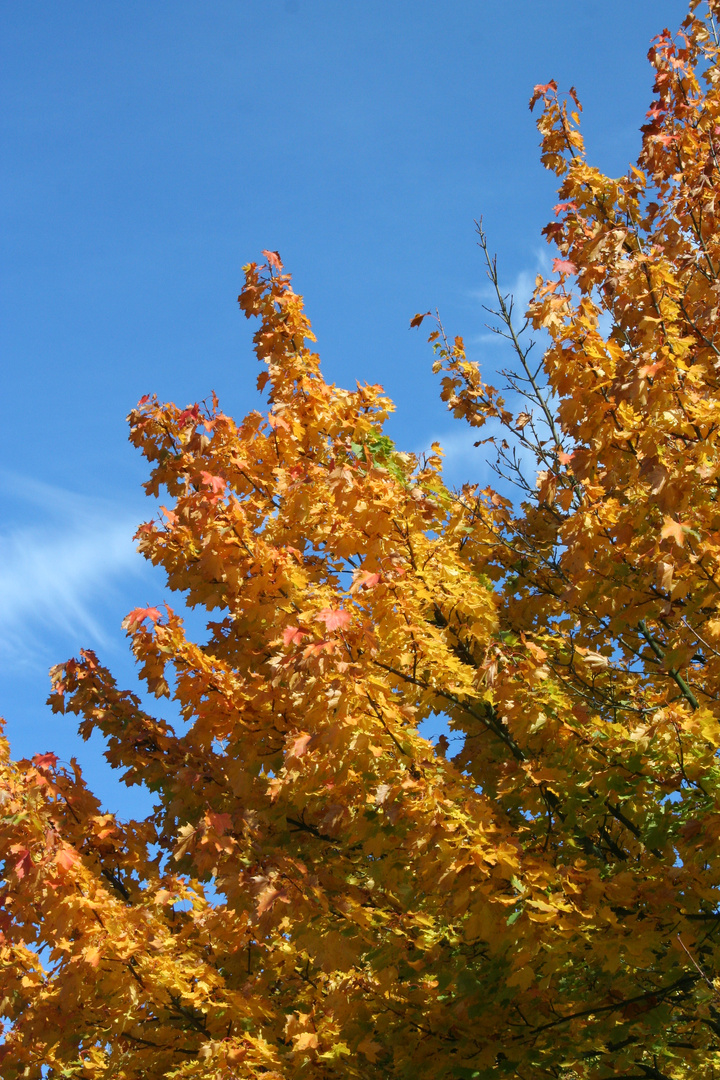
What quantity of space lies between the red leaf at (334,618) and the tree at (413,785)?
0.02m

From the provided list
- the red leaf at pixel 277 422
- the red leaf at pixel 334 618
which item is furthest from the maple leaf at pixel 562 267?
the red leaf at pixel 334 618

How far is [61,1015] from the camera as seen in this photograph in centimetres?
543

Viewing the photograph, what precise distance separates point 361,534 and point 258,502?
1.12 m

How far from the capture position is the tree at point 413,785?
13.6ft

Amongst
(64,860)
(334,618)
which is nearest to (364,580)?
(334,618)

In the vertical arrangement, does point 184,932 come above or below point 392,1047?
above

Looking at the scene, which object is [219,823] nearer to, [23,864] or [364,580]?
[23,864]

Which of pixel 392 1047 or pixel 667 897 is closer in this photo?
pixel 667 897

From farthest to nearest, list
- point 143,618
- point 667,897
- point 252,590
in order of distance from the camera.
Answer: point 143,618 → point 252,590 → point 667,897

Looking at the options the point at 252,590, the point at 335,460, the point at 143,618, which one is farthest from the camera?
the point at 335,460

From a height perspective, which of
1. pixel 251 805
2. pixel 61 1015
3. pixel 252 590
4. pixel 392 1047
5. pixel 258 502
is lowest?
pixel 392 1047

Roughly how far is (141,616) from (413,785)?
2.41 m

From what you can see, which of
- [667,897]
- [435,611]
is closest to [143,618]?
[435,611]

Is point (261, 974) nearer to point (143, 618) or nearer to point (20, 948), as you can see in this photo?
point (20, 948)
